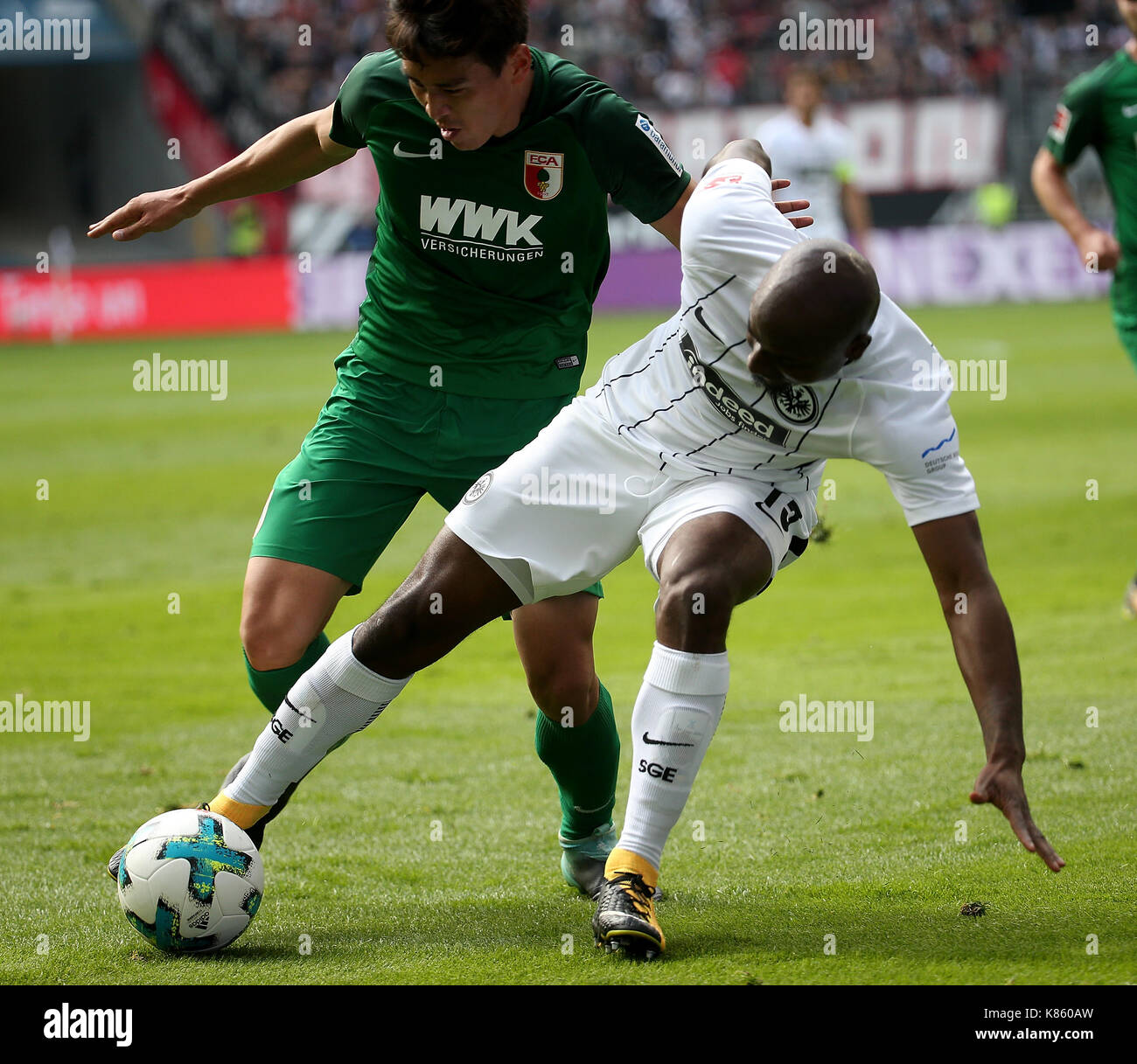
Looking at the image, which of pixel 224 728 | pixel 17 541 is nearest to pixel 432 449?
pixel 224 728

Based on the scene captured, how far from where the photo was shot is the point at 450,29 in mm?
3766

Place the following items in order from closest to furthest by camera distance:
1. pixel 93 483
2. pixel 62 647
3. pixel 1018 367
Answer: pixel 62 647 → pixel 93 483 → pixel 1018 367

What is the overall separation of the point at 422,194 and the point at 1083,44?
32.3 m

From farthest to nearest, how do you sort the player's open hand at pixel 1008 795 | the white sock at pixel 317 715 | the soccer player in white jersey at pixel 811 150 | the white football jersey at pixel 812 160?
1. the white football jersey at pixel 812 160
2. the soccer player in white jersey at pixel 811 150
3. the white sock at pixel 317 715
4. the player's open hand at pixel 1008 795

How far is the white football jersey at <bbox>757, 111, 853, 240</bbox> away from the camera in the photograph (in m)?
12.5

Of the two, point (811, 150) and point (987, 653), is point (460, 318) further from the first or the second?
point (811, 150)

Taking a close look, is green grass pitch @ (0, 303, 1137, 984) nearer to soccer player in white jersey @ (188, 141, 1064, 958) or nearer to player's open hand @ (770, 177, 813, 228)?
soccer player in white jersey @ (188, 141, 1064, 958)

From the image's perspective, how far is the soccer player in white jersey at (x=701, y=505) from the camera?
11.2ft

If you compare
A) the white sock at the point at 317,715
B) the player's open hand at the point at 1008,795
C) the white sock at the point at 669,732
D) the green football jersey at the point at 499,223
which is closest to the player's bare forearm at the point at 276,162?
the green football jersey at the point at 499,223

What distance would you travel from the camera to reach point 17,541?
1132cm

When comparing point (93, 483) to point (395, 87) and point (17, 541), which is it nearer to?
point (17, 541)

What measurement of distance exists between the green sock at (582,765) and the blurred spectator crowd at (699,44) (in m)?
31.1

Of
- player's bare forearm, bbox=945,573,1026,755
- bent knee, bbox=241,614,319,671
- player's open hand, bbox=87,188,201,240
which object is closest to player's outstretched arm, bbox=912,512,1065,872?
player's bare forearm, bbox=945,573,1026,755

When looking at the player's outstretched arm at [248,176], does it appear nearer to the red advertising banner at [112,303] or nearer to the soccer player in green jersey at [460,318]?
the soccer player in green jersey at [460,318]
